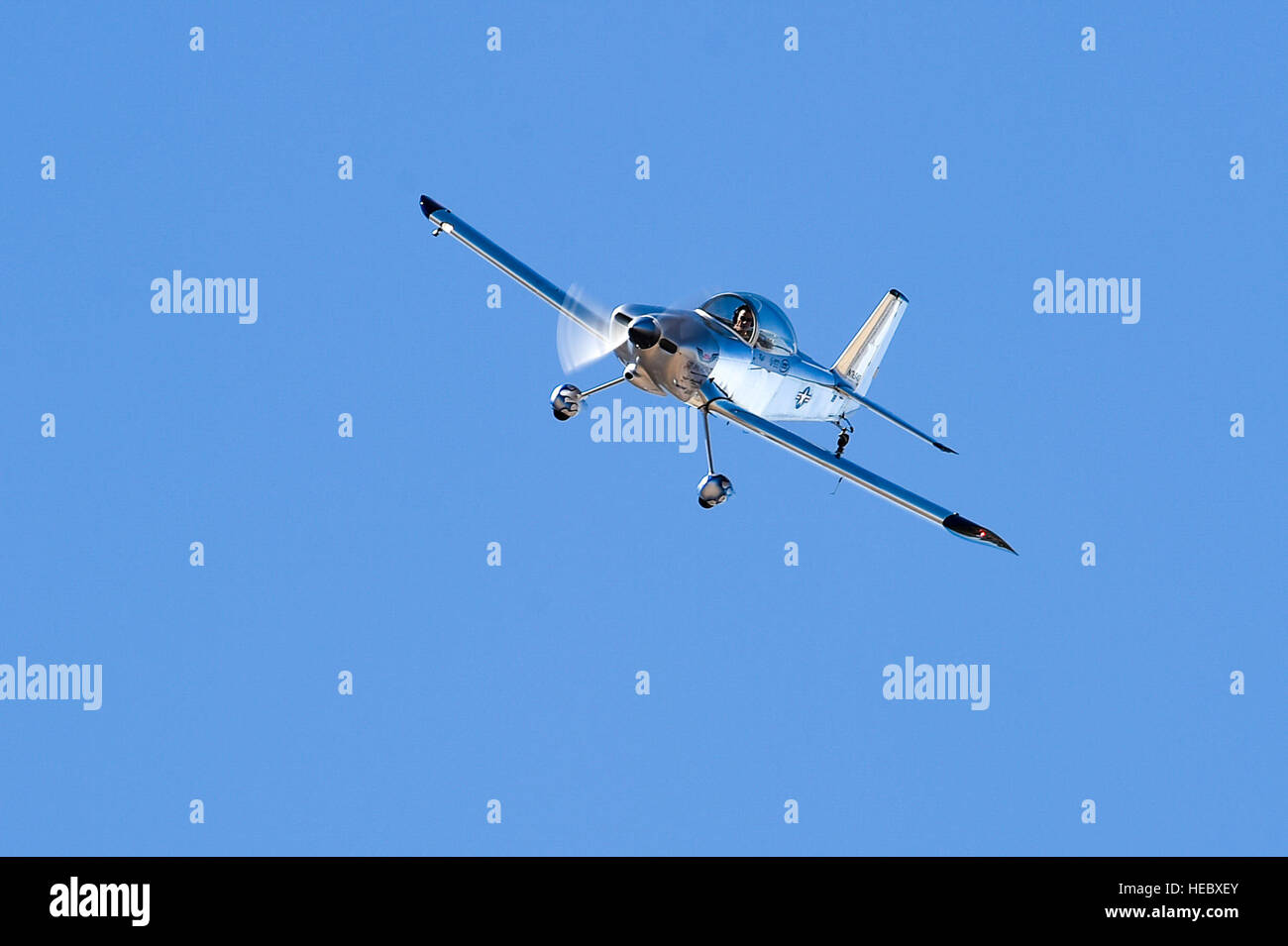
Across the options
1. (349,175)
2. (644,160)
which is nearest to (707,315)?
(644,160)

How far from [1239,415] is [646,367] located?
15403 millimetres

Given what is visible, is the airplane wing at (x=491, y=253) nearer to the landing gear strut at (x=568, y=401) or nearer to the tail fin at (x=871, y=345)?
the landing gear strut at (x=568, y=401)

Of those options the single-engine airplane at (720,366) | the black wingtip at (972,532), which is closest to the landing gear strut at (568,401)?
the single-engine airplane at (720,366)

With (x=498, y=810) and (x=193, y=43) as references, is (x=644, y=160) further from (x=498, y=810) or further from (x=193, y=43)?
(x=498, y=810)

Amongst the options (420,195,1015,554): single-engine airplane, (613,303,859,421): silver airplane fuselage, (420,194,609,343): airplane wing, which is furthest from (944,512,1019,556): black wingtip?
(420,194,609,343): airplane wing

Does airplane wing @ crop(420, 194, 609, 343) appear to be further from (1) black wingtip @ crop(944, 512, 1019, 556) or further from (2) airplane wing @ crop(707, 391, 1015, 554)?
(1) black wingtip @ crop(944, 512, 1019, 556)

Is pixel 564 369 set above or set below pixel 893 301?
below

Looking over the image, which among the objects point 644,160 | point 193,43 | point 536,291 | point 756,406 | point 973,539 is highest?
point 193,43

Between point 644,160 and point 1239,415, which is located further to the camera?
point 1239,415

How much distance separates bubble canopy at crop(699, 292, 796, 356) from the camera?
31094 mm

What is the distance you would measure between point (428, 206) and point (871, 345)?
12519mm

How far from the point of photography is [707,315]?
3084cm
